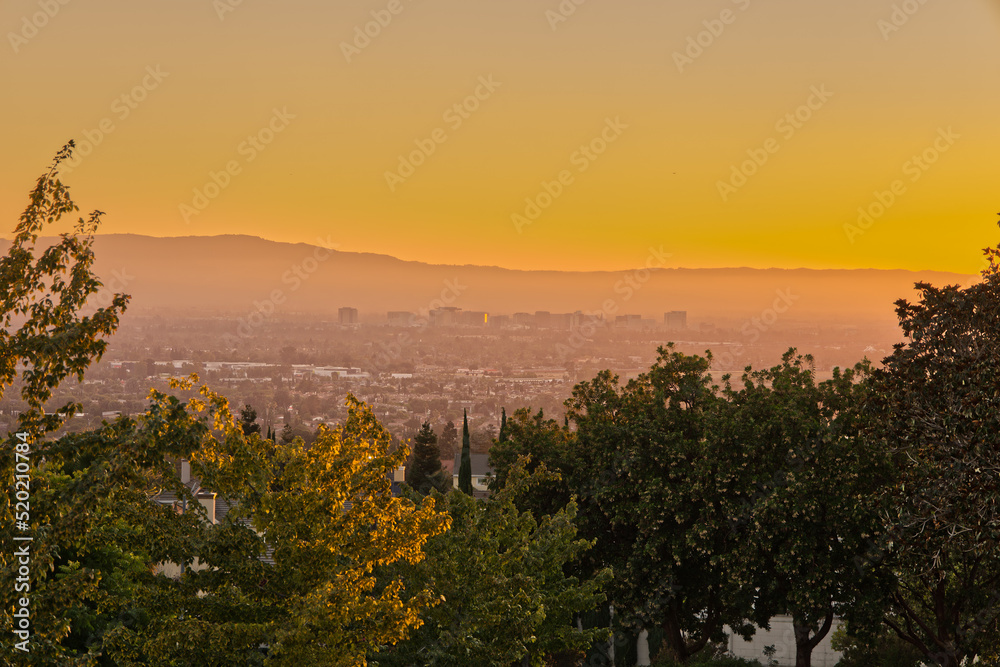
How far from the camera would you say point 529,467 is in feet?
89.4

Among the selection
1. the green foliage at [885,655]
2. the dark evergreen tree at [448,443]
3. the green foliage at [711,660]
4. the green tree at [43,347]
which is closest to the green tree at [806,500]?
the green foliage at [711,660]

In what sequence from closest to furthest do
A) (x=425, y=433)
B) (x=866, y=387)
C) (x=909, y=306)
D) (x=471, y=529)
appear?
(x=471, y=529), (x=909, y=306), (x=866, y=387), (x=425, y=433)

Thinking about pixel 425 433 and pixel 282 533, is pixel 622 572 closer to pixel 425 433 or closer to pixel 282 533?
pixel 282 533

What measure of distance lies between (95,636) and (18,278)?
11.0m

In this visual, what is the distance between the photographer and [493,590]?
43.1 ft

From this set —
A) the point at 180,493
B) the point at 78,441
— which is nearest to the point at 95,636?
the point at 180,493

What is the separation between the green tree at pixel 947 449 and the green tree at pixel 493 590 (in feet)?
18.8

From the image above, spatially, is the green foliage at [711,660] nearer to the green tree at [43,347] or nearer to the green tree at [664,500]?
the green tree at [664,500]

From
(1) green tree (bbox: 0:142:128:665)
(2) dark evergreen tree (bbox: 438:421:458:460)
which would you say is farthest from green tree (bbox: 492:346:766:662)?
(2) dark evergreen tree (bbox: 438:421:458:460)

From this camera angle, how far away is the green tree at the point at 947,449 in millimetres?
13258

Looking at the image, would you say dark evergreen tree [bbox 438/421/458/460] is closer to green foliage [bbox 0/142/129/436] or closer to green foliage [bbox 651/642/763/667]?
green foliage [bbox 651/642/763/667]

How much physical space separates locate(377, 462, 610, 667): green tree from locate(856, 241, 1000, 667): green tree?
5730 mm

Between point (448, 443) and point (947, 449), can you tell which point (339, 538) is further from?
point (448, 443)

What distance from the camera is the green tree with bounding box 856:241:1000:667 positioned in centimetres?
1326
